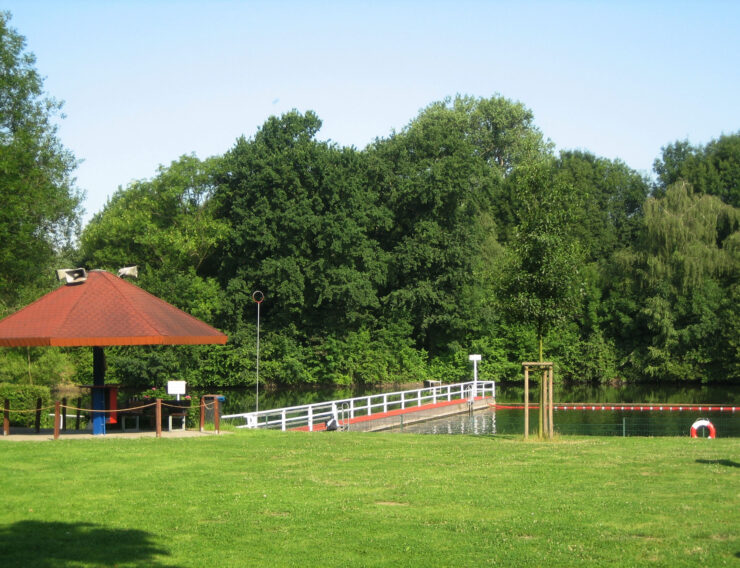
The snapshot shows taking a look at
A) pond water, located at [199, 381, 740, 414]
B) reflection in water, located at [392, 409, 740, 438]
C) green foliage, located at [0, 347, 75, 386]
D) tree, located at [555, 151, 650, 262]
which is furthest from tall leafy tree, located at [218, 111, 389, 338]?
tree, located at [555, 151, 650, 262]

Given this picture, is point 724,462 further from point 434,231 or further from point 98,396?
point 434,231

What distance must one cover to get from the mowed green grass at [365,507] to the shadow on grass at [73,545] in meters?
0.02

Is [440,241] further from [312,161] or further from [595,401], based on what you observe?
[595,401]

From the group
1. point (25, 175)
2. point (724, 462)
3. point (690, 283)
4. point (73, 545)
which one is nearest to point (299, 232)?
point (25, 175)

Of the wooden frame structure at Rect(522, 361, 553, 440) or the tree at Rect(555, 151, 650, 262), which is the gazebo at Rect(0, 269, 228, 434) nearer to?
the wooden frame structure at Rect(522, 361, 553, 440)

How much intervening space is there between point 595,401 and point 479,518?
39781 mm

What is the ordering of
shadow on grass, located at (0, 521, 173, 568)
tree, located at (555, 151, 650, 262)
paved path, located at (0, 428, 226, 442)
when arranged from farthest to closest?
tree, located at (555, 151, 650, 262) → paved path, located at (0, 428, 226, 442) → shadow on grass, located at (0, 521, 173, 568)

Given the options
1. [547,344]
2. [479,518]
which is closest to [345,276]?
[547,344]

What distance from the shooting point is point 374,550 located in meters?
9.21

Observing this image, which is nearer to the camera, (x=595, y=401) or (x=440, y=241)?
(x=595, y=401)

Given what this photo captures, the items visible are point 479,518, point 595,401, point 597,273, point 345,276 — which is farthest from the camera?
point 597,273

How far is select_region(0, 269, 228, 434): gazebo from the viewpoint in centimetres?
1997

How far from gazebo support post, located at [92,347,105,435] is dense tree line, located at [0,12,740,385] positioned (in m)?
28.2

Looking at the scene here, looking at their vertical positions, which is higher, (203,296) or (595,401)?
(203,296)
